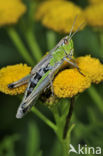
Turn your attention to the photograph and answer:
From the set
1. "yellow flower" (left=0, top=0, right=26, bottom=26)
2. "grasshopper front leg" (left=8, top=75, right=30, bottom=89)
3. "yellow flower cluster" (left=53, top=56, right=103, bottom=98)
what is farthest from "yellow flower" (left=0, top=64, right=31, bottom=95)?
"yellow flower" (left=0, top=0, right=26, bottom=26)

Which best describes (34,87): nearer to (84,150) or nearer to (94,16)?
(84,150)

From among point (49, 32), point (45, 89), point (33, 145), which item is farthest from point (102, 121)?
point (49, 32)

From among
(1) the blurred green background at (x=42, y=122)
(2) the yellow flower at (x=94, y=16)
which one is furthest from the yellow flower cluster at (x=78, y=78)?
(2) the yellow flower at (x=94, y=16)

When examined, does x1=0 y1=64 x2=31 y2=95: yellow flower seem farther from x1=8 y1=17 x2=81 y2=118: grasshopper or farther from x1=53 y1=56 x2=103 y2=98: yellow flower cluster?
x1=53 y1=56 x2=103 y2=98: yellow flower cluster

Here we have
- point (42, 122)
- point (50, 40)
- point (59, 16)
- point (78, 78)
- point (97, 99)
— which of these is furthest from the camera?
point (42, 122)

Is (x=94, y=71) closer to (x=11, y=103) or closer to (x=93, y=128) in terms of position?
(x=93, y=128)

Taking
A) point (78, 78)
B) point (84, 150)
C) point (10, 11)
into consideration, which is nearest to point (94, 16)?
point (10, 11)

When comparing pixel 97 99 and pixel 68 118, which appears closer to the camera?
pixel 68 118

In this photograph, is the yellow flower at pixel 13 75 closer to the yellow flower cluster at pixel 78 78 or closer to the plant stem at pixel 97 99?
the yellow flower cluster at pixel 78 78
